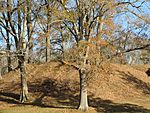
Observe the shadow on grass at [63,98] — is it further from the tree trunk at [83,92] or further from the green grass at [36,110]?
the green grass at [36,110]

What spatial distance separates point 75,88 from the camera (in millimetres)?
29219

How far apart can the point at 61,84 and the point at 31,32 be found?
6.99 metres

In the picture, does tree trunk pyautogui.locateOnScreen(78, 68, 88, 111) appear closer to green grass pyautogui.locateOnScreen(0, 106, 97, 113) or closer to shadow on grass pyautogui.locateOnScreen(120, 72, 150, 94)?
green grass pyautogui.locateOnScreen(0, 106, 97, 113)

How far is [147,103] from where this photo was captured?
82.5 feet

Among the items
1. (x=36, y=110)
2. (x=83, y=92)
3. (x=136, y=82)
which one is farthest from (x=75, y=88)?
(x=36, y=110)

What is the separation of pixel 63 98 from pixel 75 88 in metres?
2.68

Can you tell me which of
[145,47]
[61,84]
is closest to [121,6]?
[145,47]

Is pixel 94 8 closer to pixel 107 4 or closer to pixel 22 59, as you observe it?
pixel 107 4


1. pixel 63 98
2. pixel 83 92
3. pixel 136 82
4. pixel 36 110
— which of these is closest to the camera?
pixel 36 110

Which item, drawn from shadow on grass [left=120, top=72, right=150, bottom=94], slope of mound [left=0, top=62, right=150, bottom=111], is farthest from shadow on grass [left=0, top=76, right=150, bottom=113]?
shadow on grass [left=120, top=72, right=150, bottom=94]

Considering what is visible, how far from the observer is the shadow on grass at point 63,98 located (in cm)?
2246

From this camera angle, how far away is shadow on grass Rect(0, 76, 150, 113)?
22.5 meters

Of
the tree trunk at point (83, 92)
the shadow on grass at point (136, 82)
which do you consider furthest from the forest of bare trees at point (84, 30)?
the shadow on grass at point (136, 82)

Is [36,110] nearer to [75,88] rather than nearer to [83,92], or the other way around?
[83,92]
